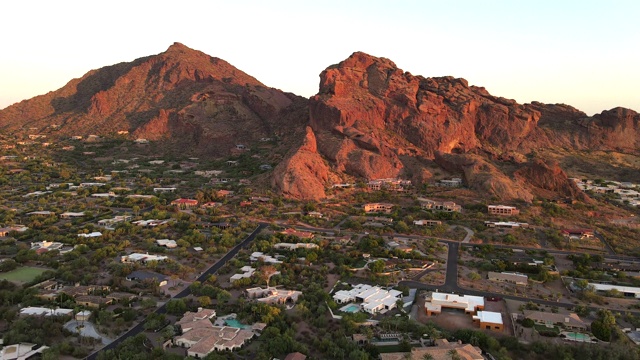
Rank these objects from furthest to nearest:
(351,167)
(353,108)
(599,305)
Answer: (353,108), (351,167), (599,305)

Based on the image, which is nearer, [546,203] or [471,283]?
[471,283]

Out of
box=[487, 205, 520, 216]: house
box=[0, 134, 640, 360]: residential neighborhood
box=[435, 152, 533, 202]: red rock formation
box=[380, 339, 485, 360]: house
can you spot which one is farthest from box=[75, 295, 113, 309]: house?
box=[435, 152, 533, 202]: red rock formation

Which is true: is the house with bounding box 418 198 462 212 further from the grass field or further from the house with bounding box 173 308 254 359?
the grass field

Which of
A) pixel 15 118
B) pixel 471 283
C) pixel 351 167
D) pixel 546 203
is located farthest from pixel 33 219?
pixel 15 118

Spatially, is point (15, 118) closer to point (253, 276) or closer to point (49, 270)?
point (49, 270)

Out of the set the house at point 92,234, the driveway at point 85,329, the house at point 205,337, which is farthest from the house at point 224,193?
the house at point 205,337

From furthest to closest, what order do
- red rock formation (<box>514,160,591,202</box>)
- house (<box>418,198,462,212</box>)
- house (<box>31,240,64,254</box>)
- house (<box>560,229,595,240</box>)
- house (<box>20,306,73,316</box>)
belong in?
red rock formation (<box>514,160,591,202</box>) < house (<box>418,198,462,212</box>) < house (<box>560,229,595,240</box>) < house (<box>31,240,64,254</box>) < house (<box>20,306,73,316</box>)
